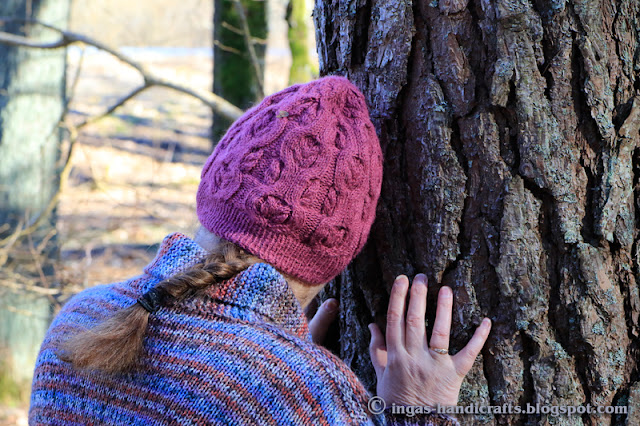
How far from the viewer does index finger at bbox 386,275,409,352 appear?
5.53 feet

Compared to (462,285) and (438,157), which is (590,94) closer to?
(438,157)

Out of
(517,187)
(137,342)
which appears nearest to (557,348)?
(517,187)

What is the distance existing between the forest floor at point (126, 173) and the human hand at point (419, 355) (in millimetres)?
715

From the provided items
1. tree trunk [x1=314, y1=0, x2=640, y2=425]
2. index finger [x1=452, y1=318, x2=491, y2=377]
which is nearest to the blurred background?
tree trunk [x1=314, y1=0, x2=640, y2=425]

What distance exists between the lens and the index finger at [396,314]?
5.53ft

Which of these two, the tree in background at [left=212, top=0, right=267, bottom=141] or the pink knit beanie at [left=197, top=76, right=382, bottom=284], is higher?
the tree in background at [left=212, top=0, right=267, bottom=141]

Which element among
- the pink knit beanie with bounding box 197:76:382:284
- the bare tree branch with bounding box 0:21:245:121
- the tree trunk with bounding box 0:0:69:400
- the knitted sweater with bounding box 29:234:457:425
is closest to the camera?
the knitted sweater with bounding box 29:234:457:425

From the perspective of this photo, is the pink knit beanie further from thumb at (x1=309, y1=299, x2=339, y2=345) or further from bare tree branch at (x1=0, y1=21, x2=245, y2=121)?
bare tree branch at (x1=0, y1=21, x2=245, y2=121)

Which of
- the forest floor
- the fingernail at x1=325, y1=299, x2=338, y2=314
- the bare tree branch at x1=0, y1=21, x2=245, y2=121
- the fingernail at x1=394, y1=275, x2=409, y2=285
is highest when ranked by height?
the bare tree branch at x1=0, y1=21, x2=245, y2=121

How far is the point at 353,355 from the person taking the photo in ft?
6.45

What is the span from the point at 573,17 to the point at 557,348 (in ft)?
2.91

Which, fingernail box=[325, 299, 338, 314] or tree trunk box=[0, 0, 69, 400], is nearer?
fingernail box=[325, 299, 338, 314]

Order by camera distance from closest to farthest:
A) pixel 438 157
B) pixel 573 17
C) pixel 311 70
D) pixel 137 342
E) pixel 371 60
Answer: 1. pixel 137 342
2. pixel 573 17
3. pixel 438 157
4. pixel 371 60
5. pixel 311 70

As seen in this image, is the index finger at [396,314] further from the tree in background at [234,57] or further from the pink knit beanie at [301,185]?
the tree in background at [234,57]
